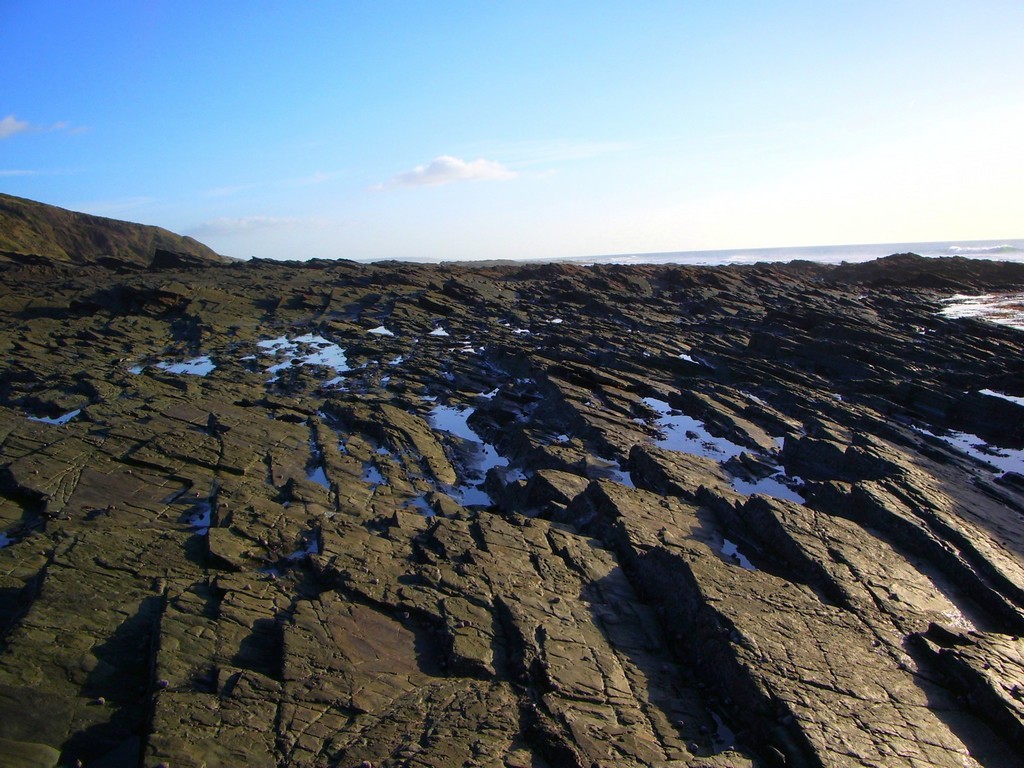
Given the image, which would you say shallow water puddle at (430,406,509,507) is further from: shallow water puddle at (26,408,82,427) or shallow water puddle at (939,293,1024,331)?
shallow water puddle at (939,293,1024,331)

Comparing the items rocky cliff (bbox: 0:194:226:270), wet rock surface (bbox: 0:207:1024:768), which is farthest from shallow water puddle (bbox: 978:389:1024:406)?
rocky cliff (bbox: 0:194:226:270)

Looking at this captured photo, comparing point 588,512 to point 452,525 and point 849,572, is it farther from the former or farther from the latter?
point 849,572

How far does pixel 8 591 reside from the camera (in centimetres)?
972

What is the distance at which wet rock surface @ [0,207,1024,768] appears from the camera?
7.64 meters

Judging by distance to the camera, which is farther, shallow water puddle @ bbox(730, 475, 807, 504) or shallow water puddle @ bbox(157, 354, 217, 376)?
shallow water puddle @ bbox(157, 354, 217, 376)

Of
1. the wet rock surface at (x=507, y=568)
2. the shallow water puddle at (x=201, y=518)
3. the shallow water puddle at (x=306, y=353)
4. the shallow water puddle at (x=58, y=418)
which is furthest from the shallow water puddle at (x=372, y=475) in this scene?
the shallow water puddle at (x=58, y=418)

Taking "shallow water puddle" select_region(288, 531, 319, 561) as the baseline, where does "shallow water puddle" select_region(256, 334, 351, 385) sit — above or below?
above

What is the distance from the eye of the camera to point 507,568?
36.0 ft

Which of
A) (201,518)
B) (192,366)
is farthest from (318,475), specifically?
(192,366)

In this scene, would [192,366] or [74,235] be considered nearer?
[192,366]

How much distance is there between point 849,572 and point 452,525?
7787 mm

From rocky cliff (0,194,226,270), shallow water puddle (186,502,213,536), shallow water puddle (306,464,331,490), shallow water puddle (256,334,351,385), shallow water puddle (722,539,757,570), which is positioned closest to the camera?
shallow water puddle (722,539,757,570)

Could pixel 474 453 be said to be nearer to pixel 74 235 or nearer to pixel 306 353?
pixel 306 353

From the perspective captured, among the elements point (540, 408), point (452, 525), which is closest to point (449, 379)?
point (540, 408)
